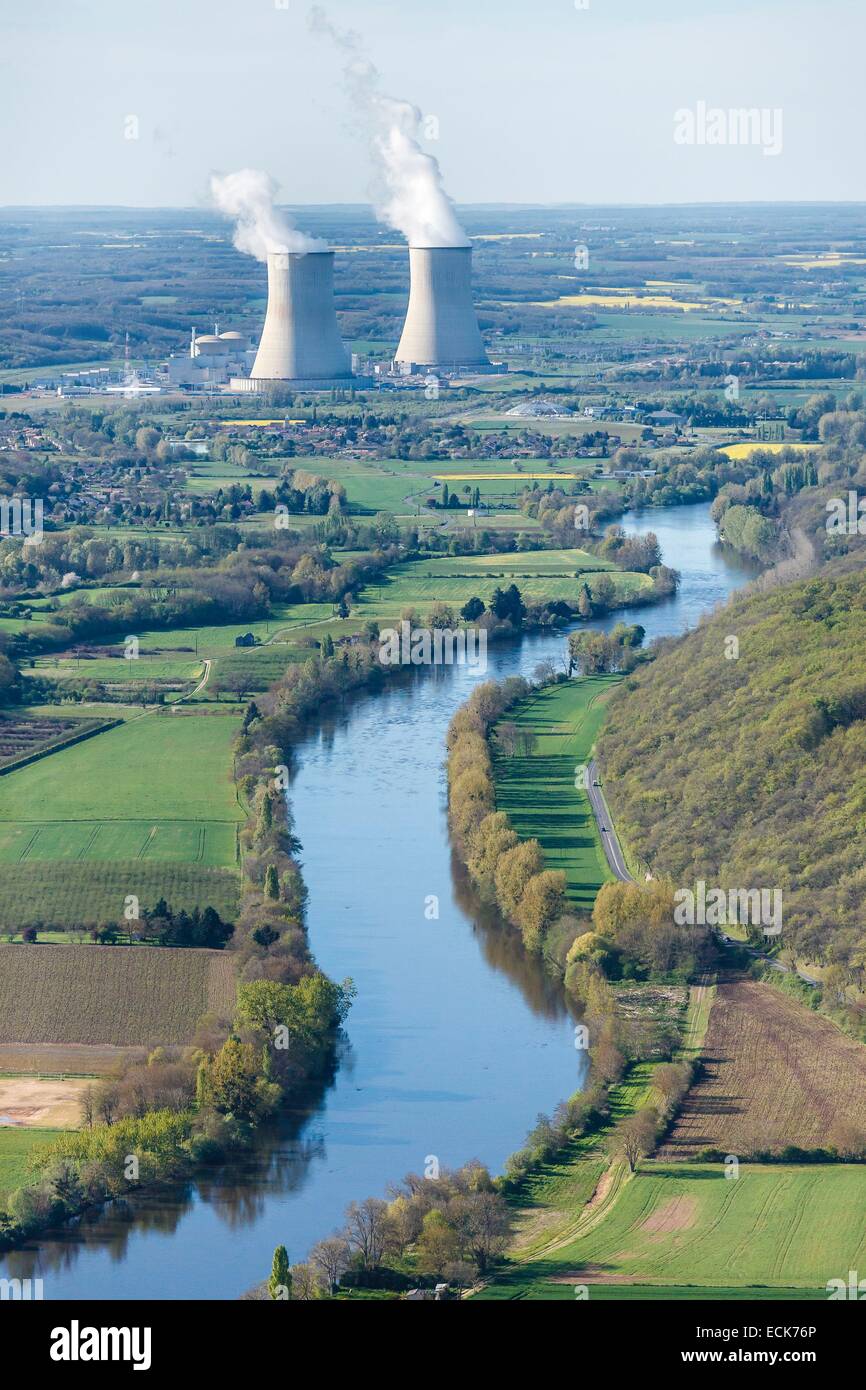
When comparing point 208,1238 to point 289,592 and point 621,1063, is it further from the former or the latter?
point 289,592

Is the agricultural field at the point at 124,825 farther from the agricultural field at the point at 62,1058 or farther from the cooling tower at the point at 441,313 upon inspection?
the cooling tower at the point at 441,313

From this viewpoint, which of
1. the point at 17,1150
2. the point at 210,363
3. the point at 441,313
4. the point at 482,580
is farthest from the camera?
the point at 210,363

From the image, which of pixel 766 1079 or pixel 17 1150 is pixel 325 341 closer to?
pixel 766 1079

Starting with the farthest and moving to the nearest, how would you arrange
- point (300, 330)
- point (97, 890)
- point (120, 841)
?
point (300, 330)
point (120, 841)
point (97, 890)

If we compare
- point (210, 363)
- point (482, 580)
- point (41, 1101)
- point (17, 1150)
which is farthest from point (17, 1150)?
point (210, 363)

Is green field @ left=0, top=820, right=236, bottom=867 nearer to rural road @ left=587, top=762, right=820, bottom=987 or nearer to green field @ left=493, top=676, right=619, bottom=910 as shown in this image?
green field @ left=493, top=676, right=619, bottom=910

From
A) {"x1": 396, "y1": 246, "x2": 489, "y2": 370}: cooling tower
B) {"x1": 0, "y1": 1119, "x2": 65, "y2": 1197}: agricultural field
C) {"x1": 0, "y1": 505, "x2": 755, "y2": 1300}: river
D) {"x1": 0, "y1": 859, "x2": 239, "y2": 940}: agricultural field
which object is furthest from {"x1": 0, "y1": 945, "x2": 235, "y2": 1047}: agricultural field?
{"x1": 396, "y1": 246, "x2": 489, "y2": 370}: cooling tower
